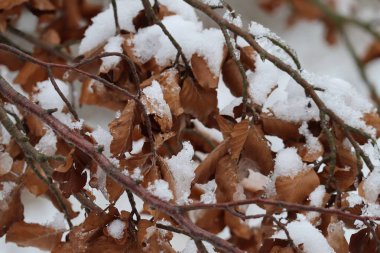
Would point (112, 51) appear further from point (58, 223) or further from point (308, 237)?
point (308, 237)

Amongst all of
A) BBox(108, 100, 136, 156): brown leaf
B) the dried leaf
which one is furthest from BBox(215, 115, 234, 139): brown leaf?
the dried leaf

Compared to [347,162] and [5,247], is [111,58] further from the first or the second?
[5,247]

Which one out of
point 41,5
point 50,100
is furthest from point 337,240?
point 41,5

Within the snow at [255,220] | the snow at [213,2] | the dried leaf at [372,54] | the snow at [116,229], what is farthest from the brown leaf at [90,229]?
the dried leaf at [372,54]

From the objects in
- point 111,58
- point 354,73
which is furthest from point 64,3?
point 354,73

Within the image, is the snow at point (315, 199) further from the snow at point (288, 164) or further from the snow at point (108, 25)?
the snow at point (108, 25)

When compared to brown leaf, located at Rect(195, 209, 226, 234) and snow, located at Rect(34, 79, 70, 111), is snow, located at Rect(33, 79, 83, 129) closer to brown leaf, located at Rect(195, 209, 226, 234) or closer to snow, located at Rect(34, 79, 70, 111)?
snow, located at Rect(34, 79, 70, 111)
